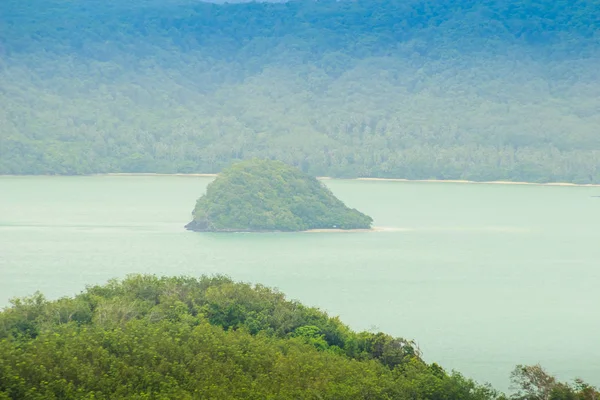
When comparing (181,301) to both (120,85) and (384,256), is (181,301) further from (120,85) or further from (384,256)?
(120,85)

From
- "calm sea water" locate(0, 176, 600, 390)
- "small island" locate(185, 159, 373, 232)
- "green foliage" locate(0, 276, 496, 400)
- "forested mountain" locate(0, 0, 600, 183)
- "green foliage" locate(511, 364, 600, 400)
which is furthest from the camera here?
"forested mountain" locate(0, 0, 600, 183)

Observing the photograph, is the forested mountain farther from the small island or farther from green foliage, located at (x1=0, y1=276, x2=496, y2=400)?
green foliage, located at (x1=0, y1=276, x2=496, y2=400)

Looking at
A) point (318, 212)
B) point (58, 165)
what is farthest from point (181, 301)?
point (58, 165)

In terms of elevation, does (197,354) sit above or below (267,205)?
below

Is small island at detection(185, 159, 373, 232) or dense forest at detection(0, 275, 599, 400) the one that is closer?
dense forest at detection(0, 275, 599, 400)

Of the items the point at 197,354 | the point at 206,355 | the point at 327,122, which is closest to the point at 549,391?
the point at 206,355

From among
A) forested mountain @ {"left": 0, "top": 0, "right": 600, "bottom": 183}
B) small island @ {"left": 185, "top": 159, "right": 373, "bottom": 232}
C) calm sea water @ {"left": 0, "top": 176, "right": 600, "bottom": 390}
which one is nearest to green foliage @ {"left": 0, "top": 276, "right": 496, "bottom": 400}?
calm sea water @ {"left": 0, "top": 176, "right": 600, "bottom": 390}

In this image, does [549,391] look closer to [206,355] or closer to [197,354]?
[206,355]
